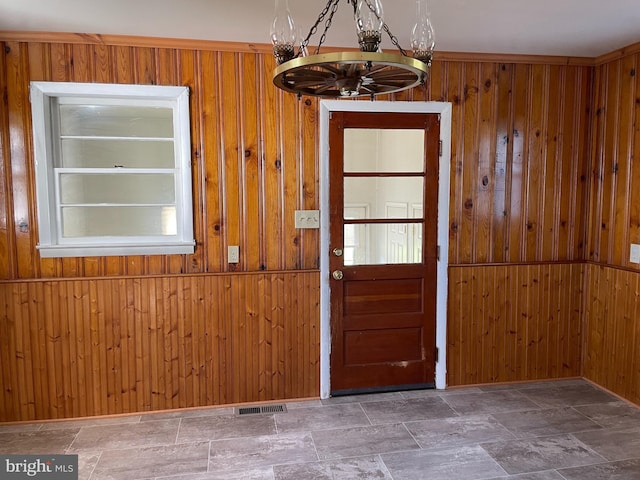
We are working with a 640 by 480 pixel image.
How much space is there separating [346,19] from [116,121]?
1.63m

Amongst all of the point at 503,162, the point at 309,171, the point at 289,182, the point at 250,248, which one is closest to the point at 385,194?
the point at 309,171

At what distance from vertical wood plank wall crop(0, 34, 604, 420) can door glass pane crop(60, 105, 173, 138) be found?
0.64 ft

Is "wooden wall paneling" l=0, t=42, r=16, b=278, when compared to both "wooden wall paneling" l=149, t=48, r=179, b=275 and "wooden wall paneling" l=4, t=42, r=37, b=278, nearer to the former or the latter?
"wooden wall paneling" l=4, t=42, r=37, b=278

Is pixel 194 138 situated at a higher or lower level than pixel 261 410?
higher

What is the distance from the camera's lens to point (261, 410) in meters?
3.21

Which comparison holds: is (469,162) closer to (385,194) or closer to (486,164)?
(486,164)

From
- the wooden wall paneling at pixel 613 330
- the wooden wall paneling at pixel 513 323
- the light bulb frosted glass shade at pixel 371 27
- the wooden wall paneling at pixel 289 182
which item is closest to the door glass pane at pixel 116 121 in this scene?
the wooden wall paneling at pixel 289 182

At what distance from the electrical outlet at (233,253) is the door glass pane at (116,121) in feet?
2.85

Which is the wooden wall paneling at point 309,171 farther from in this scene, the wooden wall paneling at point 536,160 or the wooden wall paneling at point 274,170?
the wooden wall paneling at point 536,160

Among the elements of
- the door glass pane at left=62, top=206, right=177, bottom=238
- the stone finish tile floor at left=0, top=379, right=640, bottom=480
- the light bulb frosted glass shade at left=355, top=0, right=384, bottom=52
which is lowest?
the stone finish tile floor at left=0, top=379, right=640, bottom=480

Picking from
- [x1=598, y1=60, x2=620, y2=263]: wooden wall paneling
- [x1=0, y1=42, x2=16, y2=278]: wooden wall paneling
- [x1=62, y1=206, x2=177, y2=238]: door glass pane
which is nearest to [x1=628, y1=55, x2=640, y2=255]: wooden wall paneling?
[x1=598, y1=60, x2=620, y2=263]: wooden wall paneling

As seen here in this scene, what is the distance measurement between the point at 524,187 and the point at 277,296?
206 centimetres

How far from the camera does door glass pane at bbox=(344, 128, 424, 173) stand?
10.8 ft

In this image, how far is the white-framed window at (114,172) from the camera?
9.73ft
